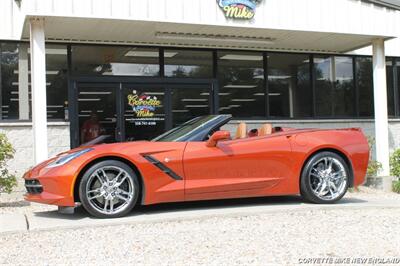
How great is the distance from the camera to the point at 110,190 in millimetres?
6949

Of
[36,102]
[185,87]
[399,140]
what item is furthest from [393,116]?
[36,102]

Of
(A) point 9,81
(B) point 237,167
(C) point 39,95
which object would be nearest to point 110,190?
(B) point 237,167

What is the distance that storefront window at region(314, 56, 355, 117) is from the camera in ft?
49.2

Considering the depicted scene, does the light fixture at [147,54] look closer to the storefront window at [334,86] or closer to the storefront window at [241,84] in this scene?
the storefront window at [241,84]

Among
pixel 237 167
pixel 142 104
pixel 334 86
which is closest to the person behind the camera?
pixel 237 167

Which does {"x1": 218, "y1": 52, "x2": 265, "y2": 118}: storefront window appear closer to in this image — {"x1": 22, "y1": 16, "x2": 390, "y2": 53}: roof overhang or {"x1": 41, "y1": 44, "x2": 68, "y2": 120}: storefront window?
{"x1": 22, "y1": 16, "x2": 390, "y2": 53}: roof overhang

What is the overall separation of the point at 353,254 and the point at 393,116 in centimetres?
1131

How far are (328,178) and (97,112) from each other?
5966 mm

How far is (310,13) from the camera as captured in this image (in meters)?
11.5

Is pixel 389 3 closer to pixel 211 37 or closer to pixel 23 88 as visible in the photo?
pixel 211 37

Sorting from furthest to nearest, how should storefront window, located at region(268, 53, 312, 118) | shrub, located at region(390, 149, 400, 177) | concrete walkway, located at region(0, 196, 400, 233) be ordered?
1. storefront window, located at region(268, 53, 312, 118)
2. shrub, located at region(390, 149, 400, 177)
3. concrete walkway, located at region(0, 196, 400, 233)

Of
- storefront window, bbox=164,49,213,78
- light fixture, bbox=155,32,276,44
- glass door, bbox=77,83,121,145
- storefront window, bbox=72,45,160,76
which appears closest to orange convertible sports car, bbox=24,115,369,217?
light fixture, bbox=155,32,276,44

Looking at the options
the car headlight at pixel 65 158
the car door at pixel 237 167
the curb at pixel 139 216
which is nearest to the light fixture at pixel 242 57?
the car door at pixel 237 167

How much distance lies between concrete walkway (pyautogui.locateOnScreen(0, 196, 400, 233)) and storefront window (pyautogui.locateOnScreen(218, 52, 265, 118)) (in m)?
5.46
